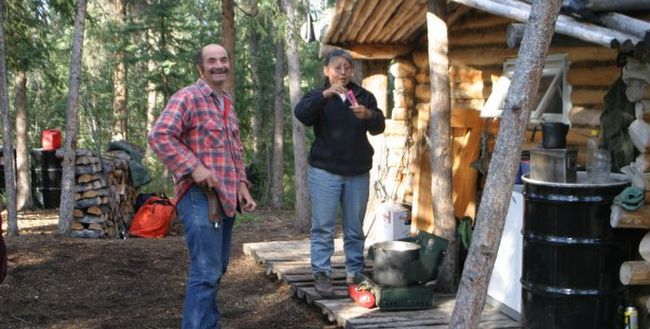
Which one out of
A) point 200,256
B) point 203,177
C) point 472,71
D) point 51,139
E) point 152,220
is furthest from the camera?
point 51,139

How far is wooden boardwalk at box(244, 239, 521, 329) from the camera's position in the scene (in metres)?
5.53

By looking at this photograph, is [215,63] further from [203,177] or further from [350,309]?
[350,309]

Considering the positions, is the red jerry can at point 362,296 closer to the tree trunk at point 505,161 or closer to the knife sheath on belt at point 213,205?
the knife sheath on belt at point 213,205

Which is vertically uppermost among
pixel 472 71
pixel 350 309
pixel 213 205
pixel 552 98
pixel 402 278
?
pixel 472 71

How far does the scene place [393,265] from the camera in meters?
5.89

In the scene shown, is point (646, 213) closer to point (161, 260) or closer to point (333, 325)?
point (333, 325)

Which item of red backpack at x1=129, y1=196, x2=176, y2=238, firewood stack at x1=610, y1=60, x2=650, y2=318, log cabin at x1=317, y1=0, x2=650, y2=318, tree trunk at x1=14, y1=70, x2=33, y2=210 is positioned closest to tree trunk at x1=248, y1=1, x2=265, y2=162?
tree trunk at x1=14, y1=70, x2=33, y2=210

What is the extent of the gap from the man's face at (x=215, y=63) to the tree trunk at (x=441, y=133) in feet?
7.21

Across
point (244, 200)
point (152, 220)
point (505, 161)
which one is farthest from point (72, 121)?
point (505, 161)

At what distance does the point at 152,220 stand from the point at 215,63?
8387 millimetres

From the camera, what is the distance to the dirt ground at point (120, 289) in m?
6.37

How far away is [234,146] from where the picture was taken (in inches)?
188

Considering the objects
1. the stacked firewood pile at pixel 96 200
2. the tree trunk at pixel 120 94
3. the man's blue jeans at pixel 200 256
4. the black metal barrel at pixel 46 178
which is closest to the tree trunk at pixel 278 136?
the tree trunk at pixel 120 94

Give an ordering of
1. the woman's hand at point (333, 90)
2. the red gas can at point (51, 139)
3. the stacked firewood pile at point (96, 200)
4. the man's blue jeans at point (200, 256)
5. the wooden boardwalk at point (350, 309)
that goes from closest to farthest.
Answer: the man's blue jeans at point (200, 256) → the wooden boardwalk at point (350, 309) → the woman's hand at point (333, 90) → the stacked firewood pile at point (96, 200) → the red gas can at point (51, 139)
